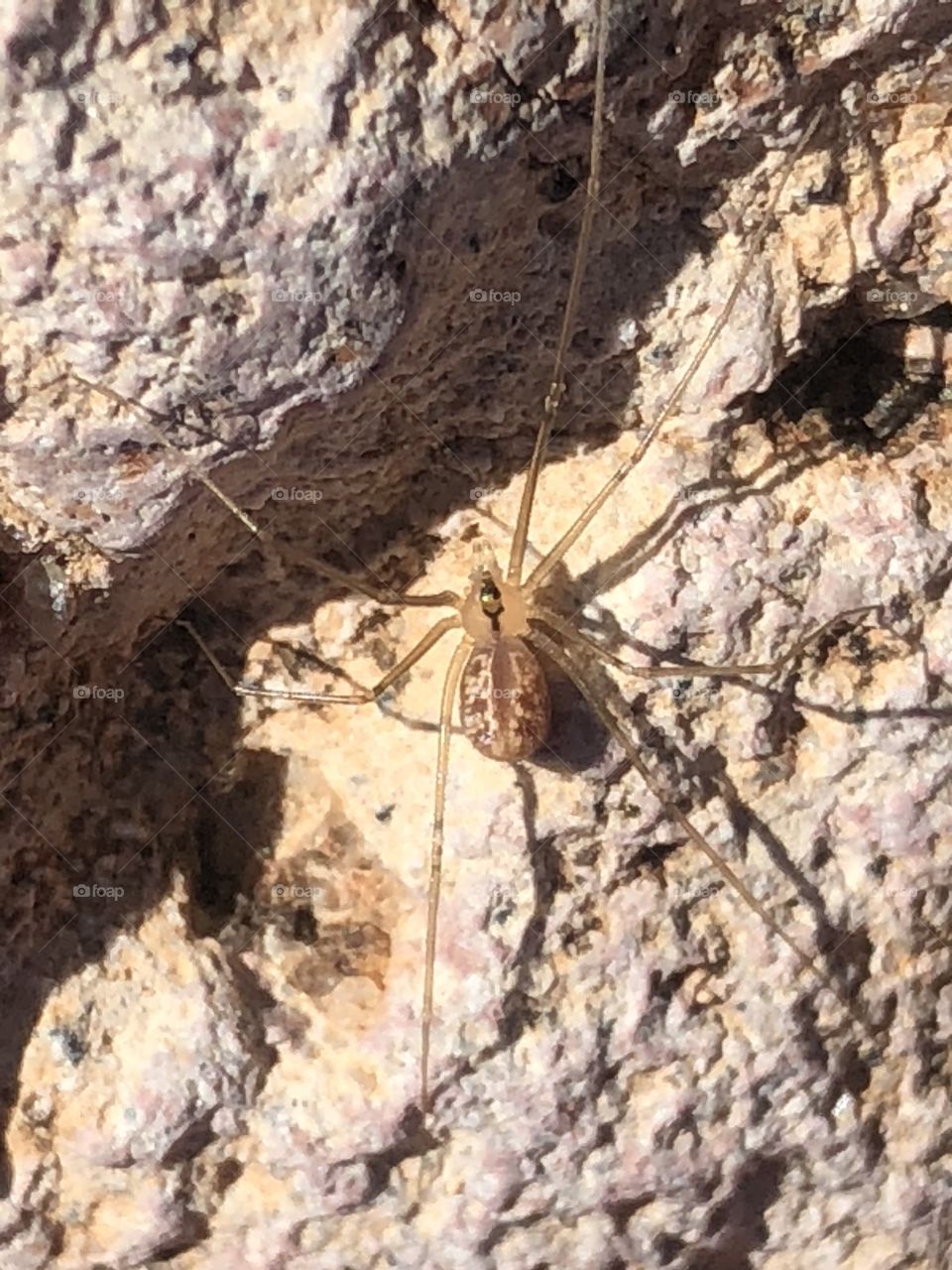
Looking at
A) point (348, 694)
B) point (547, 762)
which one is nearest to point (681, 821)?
point (547, 762)

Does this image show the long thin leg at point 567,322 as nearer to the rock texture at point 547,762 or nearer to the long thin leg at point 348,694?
the rock texture at point 547,762

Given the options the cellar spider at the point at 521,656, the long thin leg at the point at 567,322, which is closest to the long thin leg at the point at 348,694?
the cellar spider at the point at 521,656

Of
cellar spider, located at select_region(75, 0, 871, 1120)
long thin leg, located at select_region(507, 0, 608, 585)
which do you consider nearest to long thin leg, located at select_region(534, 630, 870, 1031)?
cellar spider, located at select_region(75, 0, 871, 1120)

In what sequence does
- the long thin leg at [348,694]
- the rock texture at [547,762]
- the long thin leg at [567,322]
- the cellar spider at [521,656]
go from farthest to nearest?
the long thin leg at [348,694], the cellar spider at [521,656], the rock texture at [547,762], the long thin leg at [567,322]

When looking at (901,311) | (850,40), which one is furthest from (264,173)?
(901,311)

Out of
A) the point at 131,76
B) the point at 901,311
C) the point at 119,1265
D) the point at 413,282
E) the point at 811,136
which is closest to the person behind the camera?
the point at 131,76

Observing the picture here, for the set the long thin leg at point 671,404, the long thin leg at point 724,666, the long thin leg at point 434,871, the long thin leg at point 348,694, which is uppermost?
the long thin leg at point 671,404

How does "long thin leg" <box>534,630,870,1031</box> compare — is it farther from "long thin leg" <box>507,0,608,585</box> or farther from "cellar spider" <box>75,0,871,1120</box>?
"long thin leg" <box>507,0,608,585</box>

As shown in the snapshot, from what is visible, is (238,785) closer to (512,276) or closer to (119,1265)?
(119,1265)
